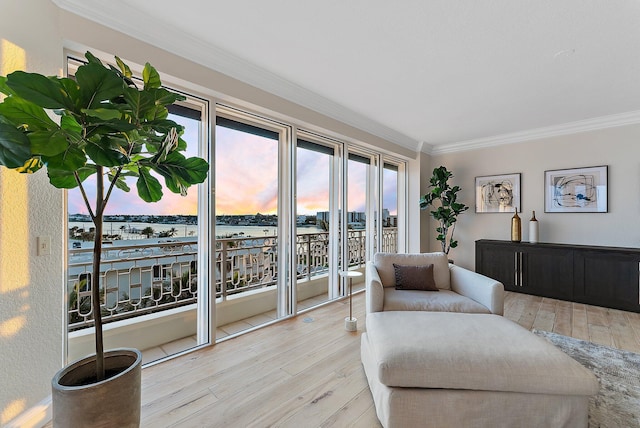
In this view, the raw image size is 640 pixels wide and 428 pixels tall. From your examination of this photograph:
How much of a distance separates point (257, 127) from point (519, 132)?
168 inches

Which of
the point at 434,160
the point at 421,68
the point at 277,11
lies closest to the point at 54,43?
the point at 277,11

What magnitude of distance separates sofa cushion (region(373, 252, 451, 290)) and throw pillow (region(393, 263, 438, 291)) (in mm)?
93

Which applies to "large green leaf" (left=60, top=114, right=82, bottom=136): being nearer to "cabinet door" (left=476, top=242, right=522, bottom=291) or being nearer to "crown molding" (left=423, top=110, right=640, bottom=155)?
"cabinet door" (left=476, top=242, right=522, bottom=291)

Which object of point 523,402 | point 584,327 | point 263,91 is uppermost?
point 263,91

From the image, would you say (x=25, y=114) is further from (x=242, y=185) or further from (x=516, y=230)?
(x=516, y=230)

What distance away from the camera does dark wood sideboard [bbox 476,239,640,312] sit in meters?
3.39

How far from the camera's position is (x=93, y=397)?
1087 millimetres

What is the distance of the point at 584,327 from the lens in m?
2.95

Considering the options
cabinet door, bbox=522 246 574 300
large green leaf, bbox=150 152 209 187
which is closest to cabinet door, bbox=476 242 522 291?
cabinet door, bbox=522 246 574 300

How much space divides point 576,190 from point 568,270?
4.02 feet

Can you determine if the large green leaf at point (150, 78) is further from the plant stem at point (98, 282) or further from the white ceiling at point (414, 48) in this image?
the white ceiling at point (414, 48)

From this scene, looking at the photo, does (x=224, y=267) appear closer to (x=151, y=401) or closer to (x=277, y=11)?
(x=151, y=401)

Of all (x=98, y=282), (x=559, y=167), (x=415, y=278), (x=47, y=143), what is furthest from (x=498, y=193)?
(x=47, y=143)

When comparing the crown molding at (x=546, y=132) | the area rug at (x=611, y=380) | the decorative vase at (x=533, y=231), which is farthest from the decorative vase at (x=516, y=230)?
the area rug at (x=611, y=380)
